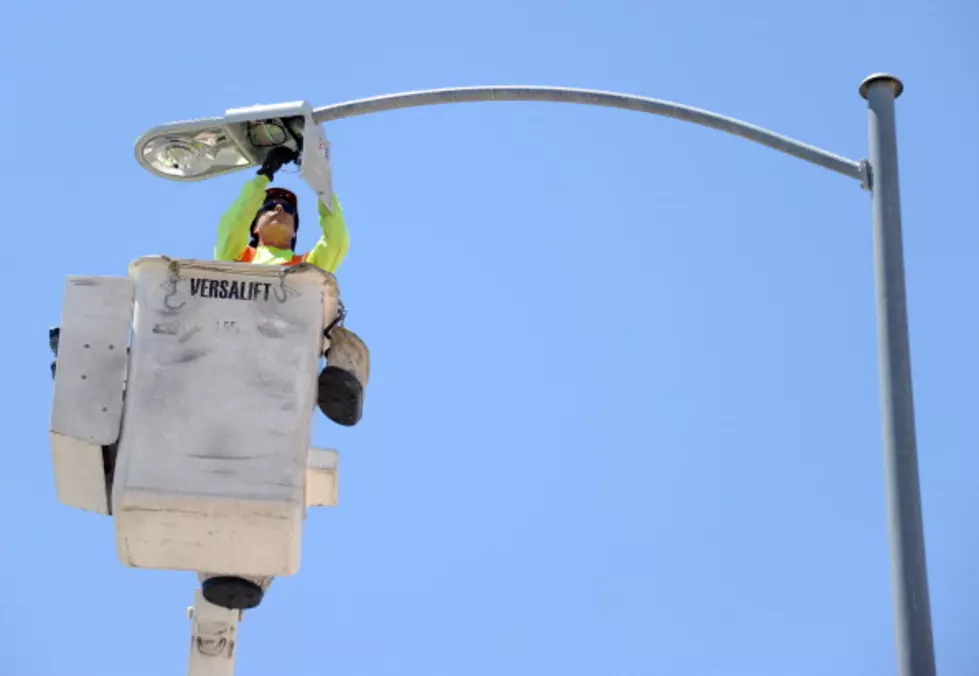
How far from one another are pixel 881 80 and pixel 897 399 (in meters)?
1.75

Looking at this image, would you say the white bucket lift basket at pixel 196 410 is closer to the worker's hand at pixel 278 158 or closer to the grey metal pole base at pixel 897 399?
the worker's hand at pixel 278 158

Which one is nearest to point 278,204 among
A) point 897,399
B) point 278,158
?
point 278,158

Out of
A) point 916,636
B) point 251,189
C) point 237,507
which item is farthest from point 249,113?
point 916,636

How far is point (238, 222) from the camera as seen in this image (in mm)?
10859

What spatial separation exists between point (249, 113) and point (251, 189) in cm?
70

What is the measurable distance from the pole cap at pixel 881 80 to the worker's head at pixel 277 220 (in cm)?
339

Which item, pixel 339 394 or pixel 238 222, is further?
pixel 238 222

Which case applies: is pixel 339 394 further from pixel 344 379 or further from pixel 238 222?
pixel 238 222

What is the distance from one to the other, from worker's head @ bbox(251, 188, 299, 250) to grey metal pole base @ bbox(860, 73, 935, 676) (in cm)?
339

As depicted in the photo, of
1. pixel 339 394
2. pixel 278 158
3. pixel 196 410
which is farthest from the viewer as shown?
pixel 278 158

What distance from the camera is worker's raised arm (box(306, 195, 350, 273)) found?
35.7 feet

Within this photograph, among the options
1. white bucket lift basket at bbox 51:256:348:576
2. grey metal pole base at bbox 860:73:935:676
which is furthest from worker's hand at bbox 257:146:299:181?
grey metal pole base at bbox 860:73:935:676

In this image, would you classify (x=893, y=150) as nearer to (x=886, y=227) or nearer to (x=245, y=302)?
(x=886, y=227)

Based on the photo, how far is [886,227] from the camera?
9172 millimetres
